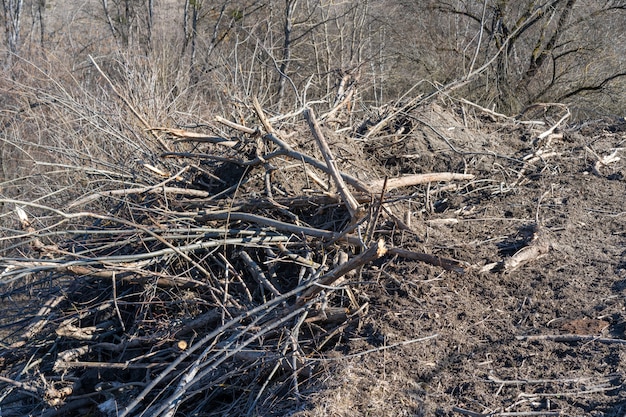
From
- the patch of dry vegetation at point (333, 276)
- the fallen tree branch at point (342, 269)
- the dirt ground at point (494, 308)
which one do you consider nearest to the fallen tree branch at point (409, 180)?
the patch of dry vegetation at point (333, 276)

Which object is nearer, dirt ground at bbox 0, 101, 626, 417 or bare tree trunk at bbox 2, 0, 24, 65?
dirt ground at bbox 0, 101, 626, 417

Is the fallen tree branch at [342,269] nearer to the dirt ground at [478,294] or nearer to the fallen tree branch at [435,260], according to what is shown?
the dirt ground at [478,294]

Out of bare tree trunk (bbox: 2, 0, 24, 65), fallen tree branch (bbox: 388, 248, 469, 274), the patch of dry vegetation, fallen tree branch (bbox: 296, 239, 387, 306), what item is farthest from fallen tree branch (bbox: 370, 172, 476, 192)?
bare tree trunk (bbox: 2, 0, 24, 65)

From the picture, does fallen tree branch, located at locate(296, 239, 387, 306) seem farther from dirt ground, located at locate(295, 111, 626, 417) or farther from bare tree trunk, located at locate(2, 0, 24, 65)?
bare tree trunk, located at locate(2, 0, 24, 65)

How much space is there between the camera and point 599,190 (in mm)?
4984

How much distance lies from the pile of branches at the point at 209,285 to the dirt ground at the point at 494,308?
0.22 metres

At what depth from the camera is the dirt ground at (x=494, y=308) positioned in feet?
9.30

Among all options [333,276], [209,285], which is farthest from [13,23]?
[333,276]

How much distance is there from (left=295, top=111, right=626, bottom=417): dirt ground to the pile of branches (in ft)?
0.72

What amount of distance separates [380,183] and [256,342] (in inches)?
45.1

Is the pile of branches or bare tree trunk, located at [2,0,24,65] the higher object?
bare tree trunk, located at [2,0,24,65]

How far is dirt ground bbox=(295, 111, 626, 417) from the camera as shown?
9.30 feet

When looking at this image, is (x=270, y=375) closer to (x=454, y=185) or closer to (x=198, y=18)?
(x=454, y=185)

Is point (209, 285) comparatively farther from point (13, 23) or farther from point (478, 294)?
point (13, 23)
